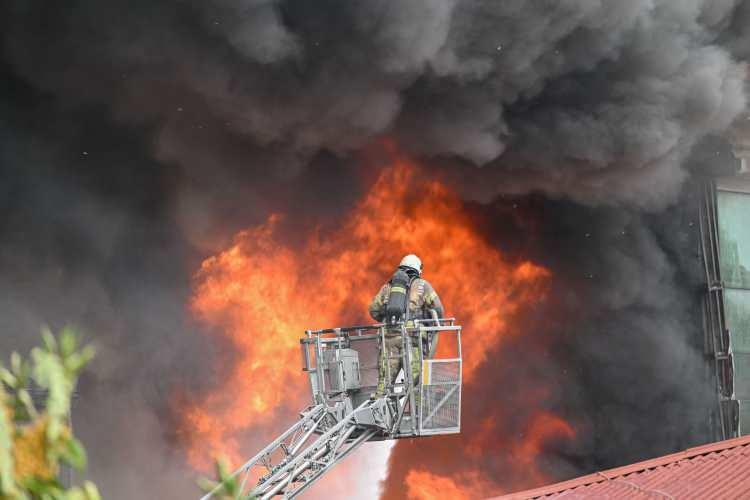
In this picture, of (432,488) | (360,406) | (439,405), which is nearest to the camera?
(360,406)

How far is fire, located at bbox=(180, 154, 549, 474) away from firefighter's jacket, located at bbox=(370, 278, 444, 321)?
456 centimetres

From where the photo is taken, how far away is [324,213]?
1317 cm

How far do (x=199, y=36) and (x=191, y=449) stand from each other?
19.2 feet

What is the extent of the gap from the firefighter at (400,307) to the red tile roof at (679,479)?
5.37 ft

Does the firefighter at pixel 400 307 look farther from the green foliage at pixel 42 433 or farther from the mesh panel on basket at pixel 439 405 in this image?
the green foliage at pixel 42 433

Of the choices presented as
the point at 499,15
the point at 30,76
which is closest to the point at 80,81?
the point at 30,76

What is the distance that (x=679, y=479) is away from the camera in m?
8.39

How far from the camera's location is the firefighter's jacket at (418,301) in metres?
8.53

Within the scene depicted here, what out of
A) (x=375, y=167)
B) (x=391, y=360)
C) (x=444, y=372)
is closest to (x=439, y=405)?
(x=444, y=372)

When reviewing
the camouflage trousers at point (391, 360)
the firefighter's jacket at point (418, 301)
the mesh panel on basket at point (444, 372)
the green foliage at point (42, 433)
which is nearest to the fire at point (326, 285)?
the firefighter's jacket at point (418, 301)

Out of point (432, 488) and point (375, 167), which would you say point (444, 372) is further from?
point (432, 488)

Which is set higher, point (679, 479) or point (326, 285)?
point (326, 285)

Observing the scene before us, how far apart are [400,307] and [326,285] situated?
17.6 ft

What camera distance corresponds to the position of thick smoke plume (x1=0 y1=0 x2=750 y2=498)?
10.7m
